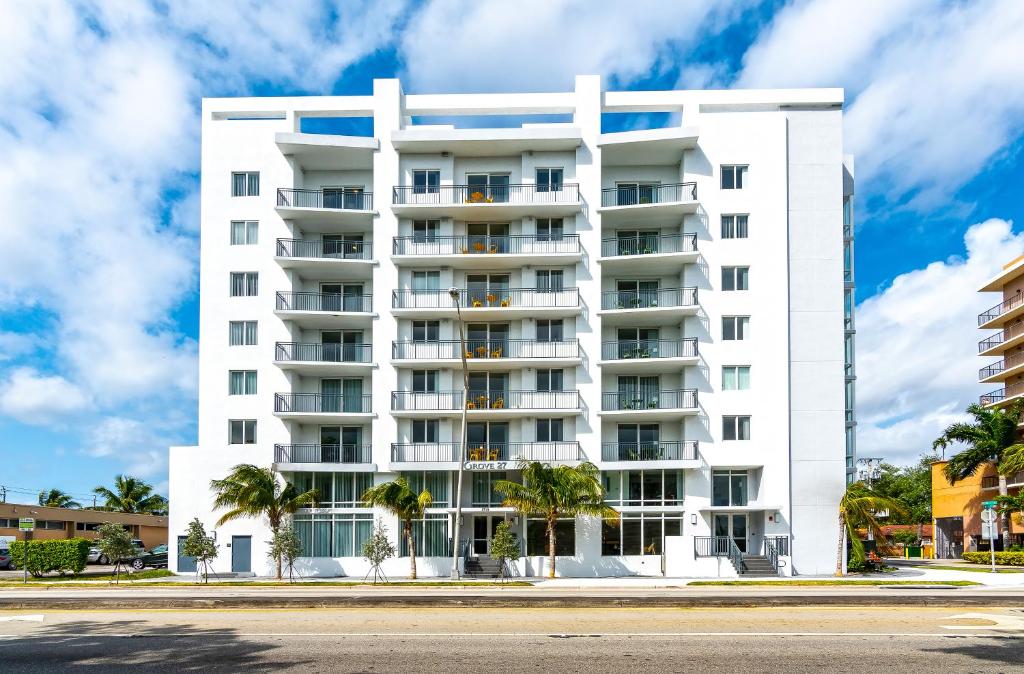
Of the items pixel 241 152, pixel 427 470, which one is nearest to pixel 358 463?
pixel 427 470

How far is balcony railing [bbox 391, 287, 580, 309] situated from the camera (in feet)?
148

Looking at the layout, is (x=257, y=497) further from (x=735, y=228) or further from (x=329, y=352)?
(x=735, y=228)

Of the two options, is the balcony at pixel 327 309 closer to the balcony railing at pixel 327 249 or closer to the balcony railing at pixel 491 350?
the balcony railing at pixel 327 249

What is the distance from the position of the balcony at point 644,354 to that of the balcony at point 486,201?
297 inches

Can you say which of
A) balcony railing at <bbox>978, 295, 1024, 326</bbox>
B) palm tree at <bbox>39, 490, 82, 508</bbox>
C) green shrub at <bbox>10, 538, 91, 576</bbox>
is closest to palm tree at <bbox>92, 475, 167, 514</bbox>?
palm tree at <bbox>39, 490, 82, 508</bbox>

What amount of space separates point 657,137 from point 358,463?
22.6m

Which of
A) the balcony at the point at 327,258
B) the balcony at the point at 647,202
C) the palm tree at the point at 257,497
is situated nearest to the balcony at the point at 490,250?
the balcony at the point at 327,258

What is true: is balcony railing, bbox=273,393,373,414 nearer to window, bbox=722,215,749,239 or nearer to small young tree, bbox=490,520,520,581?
small young tree, bbox=490,520,520,581

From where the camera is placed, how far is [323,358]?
46.4 m

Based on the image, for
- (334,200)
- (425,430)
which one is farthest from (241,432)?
(334,200)

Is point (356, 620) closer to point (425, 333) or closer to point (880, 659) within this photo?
point (880, 659)

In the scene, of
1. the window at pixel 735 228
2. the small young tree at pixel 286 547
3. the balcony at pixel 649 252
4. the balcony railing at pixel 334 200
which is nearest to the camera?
the small young tree at pixel 286 547

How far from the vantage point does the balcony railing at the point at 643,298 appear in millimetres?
44875

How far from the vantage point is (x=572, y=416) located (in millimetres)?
44688
